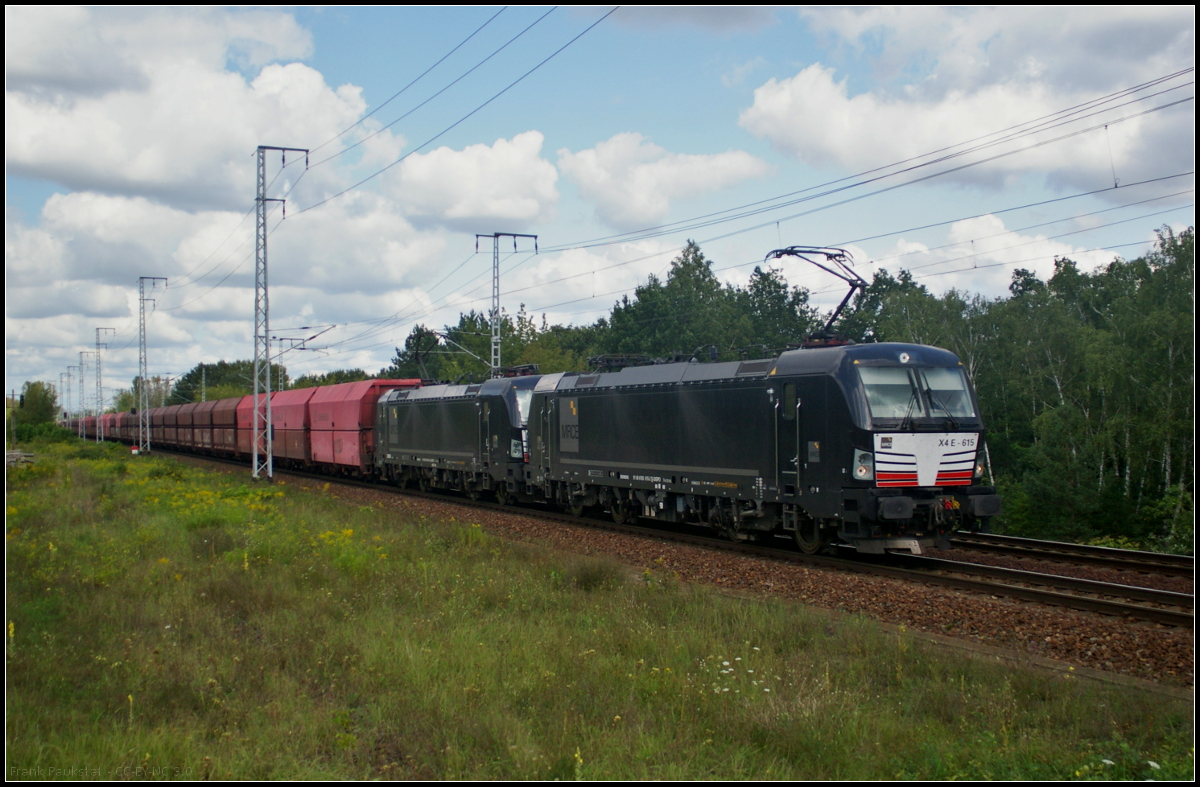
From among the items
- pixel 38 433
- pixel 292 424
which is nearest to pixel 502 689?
pixel 292 424

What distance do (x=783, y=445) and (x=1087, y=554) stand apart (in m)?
5.68

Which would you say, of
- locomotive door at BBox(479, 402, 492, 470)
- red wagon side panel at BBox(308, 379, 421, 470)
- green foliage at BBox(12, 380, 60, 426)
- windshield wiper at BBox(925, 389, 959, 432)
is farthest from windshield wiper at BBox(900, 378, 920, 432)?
green foliage at BBox(12, 380, 60, 426)

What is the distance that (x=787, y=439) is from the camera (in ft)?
47.5

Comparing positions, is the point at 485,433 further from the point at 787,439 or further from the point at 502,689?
the point at 502,689

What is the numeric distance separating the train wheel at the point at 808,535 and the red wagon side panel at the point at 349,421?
67.4 ft

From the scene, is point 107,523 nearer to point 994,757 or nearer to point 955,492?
point 955,492

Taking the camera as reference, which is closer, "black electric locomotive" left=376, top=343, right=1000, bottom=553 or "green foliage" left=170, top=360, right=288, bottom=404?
"black electric locomotive" left=376, top=343, right=1000, bottom=553

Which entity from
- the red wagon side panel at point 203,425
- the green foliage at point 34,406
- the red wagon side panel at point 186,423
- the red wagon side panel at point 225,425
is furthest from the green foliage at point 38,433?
the red wagon side panel at point 225,425

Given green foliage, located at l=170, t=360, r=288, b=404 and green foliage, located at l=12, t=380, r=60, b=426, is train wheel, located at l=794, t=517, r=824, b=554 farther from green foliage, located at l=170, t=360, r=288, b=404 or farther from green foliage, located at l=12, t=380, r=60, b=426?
green foliage, located at l=170, t=360, r=288, b=404

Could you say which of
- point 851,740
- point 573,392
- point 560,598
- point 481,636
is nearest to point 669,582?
point 560,598

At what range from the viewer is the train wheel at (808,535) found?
14.7 metres

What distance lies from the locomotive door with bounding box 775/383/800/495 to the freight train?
30 millimetres

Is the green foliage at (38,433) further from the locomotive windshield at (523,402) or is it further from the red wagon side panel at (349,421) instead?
the locomotive windshield at (523,402)

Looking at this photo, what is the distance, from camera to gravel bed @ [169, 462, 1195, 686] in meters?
8.52
